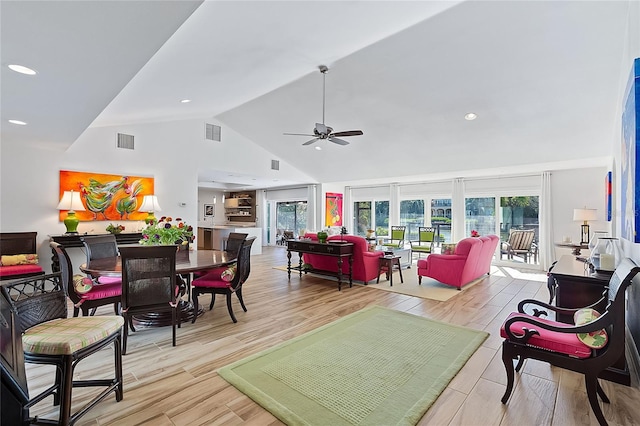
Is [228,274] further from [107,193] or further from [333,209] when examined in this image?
[333,209]

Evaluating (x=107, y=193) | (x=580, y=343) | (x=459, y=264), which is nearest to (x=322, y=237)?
(x=459, y=264)

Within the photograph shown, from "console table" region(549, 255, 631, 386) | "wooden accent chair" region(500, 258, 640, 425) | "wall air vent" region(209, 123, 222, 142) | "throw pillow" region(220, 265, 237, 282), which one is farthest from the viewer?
"wall air vent" region(209, 123, 222, 142)

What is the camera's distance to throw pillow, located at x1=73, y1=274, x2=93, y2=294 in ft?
10.0

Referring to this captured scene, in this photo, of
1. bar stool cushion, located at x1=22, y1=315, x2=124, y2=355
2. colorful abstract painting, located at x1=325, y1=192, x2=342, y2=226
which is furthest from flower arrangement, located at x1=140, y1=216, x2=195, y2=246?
colorful abstract painting, located at x1=325, y1=192, x2=342, y2=226

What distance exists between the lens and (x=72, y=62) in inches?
86.2

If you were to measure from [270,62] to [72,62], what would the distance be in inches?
93.0

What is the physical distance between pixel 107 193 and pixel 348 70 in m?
5.11

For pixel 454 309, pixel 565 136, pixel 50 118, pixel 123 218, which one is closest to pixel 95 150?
pixel 123 218

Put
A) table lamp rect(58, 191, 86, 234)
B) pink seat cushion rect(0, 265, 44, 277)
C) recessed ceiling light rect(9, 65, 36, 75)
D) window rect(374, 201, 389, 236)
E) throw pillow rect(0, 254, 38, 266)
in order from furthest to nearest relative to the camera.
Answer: window rect(374, 201, 389, 236) → table lamp rect(58, 191, 86, 234) → throw pillow rect(0, 254, 38, 266) → pink seat cushion rect(0, 265, 44, 277) → recessed ceiling light rect(9, 65, 36, 75)

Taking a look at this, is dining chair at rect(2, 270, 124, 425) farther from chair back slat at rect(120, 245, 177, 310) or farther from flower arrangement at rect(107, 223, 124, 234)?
flower arrangement at rect(107, 223, 124, 234)

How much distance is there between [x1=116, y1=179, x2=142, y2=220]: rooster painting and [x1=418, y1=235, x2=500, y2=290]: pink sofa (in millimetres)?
5952

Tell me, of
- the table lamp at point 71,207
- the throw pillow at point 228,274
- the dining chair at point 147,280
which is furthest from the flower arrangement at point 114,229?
the dining chair at point 147,280

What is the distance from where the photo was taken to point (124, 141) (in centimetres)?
610

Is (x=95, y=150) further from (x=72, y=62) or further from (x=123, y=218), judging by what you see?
(x=72, y=62)
